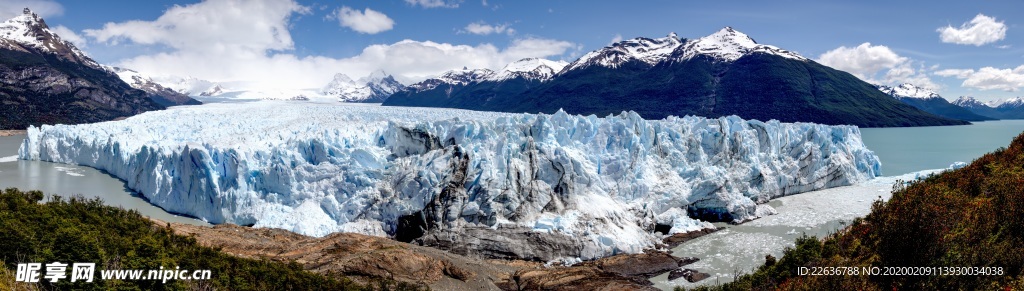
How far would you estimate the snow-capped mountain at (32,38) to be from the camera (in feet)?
335

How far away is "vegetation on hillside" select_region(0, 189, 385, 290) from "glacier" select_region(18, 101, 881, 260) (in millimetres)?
7076

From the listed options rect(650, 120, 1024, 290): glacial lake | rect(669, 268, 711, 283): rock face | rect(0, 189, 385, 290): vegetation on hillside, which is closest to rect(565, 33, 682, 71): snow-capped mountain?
rect(650, 120, 1024, 290): glacial lake

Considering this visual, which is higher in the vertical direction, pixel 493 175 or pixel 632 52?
pixel 632 52

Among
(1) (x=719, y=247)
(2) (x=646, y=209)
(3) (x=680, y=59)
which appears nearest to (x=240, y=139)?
(2) (x=646, y=209)

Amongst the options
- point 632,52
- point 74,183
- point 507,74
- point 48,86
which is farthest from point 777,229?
point 507,74

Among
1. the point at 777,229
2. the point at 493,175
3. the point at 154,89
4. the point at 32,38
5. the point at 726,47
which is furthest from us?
the point at 154,89

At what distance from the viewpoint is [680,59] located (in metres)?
128

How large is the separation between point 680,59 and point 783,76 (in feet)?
81.3

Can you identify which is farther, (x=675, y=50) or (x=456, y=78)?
(x=456, y=78)

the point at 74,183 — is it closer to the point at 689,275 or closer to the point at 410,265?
the point at 410,265

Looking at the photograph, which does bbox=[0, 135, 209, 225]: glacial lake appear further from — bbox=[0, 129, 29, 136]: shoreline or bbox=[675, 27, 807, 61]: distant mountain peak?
bbox=[675, 27, 807, 61]: distant mountain peak

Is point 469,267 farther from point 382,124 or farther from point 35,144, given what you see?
point 35,144

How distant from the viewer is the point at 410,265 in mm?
14242

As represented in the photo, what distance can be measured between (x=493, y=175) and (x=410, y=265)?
23.5 ft
